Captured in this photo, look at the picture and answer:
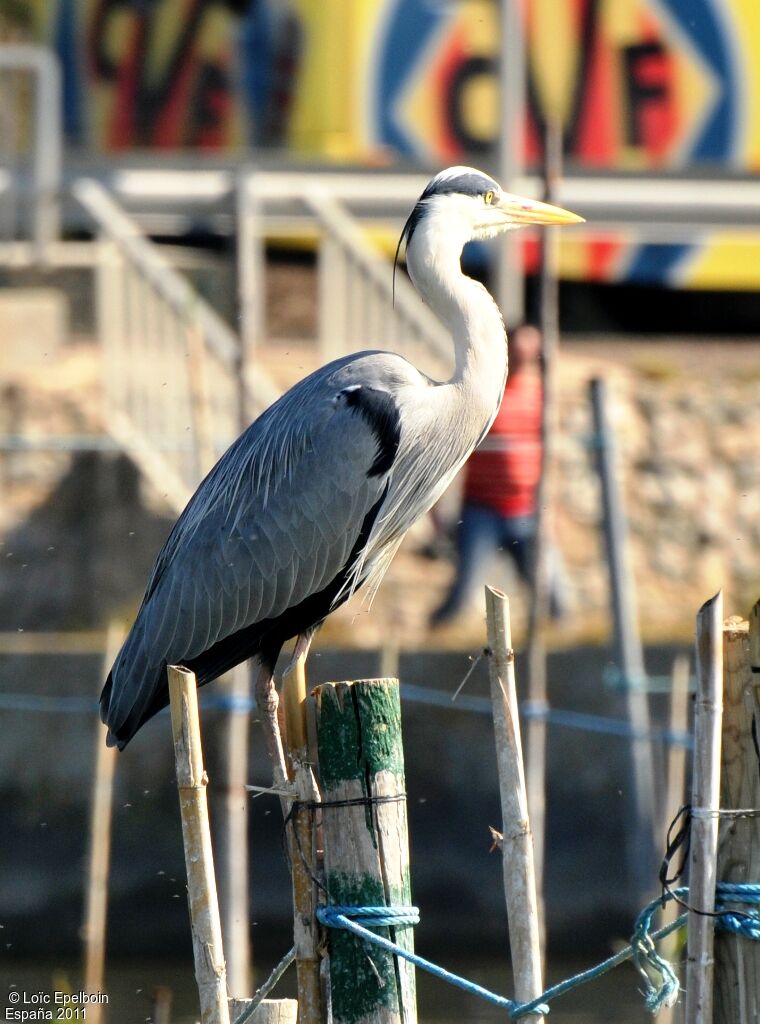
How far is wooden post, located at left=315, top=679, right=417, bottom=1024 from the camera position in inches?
169

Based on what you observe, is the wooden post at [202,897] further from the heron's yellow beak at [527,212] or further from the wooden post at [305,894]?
the heron's yellow beak at [527,212]

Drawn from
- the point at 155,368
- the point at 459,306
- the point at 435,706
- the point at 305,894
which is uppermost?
the point at 155,368

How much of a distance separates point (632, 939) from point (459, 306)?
2.32m

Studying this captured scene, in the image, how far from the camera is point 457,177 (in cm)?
618

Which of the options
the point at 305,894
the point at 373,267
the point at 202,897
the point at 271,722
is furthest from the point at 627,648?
the point at 202,897

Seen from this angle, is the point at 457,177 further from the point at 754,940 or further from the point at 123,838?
the point at 123,838

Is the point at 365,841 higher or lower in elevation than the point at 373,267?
lower

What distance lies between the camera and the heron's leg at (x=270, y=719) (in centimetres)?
556

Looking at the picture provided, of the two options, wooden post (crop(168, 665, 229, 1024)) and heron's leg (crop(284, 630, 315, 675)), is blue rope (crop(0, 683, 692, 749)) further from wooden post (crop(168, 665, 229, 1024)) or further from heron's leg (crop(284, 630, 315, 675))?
wooden post (crop(168, 665, 229, 1024))

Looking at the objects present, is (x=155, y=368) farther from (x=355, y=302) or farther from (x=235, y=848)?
(x=235, y=848)

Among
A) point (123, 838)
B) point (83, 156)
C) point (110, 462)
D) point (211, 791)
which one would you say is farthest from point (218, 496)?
point (83, 156)

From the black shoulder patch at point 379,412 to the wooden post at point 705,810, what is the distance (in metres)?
2.12

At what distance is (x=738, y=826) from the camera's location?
13.2 feet

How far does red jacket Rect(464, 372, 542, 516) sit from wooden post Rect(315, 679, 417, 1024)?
5774 mm
